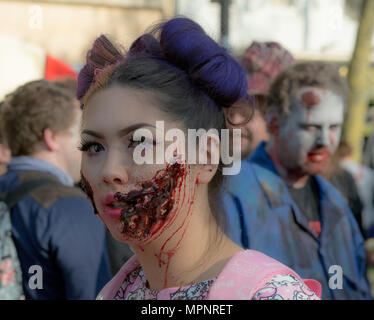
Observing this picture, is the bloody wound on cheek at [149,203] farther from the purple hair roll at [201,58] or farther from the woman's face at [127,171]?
the purple hair roll at [201,58]

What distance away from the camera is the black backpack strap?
304 cm

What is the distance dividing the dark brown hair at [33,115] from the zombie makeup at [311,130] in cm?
127

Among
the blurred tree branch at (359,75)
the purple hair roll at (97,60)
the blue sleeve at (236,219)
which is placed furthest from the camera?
the blurred tree branch at (359,75)

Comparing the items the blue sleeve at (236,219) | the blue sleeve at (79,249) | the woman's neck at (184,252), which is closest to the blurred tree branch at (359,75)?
the blue sleeve at (236,219)

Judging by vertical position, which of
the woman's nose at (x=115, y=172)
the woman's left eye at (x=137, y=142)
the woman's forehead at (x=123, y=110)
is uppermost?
the woman's forehead at (x=123, y=110)

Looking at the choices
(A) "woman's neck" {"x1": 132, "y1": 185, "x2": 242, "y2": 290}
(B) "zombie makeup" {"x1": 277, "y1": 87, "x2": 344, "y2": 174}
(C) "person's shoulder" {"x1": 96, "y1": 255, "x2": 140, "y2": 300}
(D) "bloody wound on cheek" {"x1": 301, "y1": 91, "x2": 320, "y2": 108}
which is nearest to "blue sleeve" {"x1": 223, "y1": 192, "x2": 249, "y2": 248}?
(B) "zombie makeup" {"x1": 277, "y1": 87, "x2": 344, "y2": 174}

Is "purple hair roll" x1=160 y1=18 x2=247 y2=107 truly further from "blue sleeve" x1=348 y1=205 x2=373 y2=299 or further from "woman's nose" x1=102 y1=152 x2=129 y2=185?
"blue sleeve" x1=348 y1=205 x2=373 y2=299

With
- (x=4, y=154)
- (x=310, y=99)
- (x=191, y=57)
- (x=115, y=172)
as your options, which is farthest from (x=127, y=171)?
(x=4, y=154)

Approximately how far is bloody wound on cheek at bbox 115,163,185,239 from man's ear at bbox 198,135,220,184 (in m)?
0.08

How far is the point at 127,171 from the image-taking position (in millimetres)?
1513

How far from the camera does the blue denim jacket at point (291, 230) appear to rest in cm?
278

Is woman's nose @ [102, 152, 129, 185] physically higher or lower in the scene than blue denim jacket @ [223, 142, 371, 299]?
higher

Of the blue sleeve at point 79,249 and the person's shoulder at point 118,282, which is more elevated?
the person's shoulder at point 118,282
